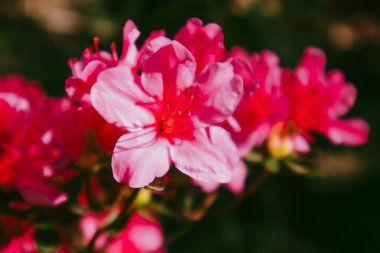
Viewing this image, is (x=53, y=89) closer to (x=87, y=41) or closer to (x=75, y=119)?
(x=87, y=41)

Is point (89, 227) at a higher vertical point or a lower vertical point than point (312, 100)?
lower

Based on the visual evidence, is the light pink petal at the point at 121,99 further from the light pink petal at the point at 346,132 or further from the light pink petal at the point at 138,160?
the light pink petal at the point at 346,132

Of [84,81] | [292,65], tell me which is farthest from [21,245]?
[292,65]

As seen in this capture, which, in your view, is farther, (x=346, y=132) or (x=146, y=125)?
(x=346, y=132)

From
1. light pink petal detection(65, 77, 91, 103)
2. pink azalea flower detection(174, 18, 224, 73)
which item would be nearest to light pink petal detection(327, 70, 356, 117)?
pink azalea flower detection(174, 18, 224, 73)

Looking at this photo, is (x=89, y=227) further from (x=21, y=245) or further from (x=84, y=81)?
(x=84, y=81)

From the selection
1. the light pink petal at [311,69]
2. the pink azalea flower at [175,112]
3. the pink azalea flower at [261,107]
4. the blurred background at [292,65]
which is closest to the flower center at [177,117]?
the pink azalea flower at [175,112]

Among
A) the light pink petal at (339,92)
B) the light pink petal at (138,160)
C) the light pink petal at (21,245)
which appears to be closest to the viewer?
the light pink petal at (138,160)
